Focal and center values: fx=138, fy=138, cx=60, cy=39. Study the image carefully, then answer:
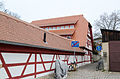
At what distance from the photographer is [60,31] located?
893 inches

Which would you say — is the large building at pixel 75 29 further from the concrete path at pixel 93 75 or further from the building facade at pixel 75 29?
the concrete path at pixel 93 75

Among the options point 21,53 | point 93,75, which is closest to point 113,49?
point 93,75

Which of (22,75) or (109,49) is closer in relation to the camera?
(22,75)

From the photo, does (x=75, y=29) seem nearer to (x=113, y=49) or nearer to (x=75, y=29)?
(x=75, y=29)

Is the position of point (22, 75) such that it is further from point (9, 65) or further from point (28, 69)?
point (9, 65)

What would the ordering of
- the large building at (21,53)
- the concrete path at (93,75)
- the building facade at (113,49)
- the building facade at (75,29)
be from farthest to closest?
the building facade at (75,29)
the building facade at (113,49)
the concrete path at (93,75)
the large building at (21,53)

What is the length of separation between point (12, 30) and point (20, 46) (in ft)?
3.11

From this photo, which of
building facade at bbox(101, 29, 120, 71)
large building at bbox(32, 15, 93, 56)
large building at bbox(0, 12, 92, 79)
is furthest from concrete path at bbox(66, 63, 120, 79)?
large building at bbox(32, 15, 93, 56)

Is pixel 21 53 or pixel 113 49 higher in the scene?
pixel 113 49

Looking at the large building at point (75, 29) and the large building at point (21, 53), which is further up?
the large building at point (75, 29)

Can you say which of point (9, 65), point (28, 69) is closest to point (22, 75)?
point (28, 69)

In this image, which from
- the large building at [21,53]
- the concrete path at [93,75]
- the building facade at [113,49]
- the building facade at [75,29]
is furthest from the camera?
the building facade at [75,29]

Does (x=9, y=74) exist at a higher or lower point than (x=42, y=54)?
lower

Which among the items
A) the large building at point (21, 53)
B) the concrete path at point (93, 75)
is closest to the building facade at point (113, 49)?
the concrete path at point (93, 75)
